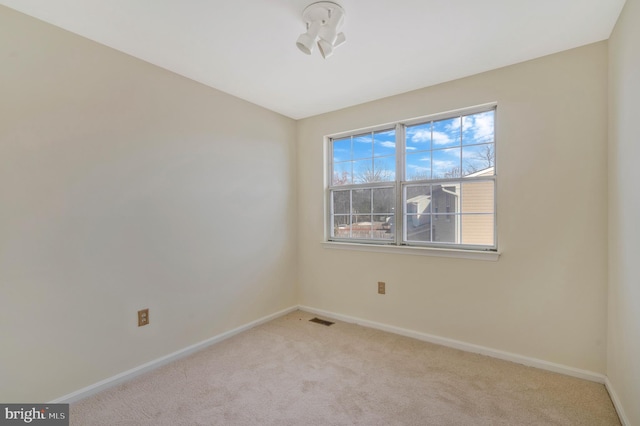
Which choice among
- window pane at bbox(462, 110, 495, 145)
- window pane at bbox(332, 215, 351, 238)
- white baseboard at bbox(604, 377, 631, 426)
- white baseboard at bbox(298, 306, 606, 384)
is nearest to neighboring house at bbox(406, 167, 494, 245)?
window pane at bbox(462, 110, 495, 145)

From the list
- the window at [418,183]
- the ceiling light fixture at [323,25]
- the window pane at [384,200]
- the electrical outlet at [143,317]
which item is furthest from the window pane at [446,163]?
the electrical outlet at [143,317]

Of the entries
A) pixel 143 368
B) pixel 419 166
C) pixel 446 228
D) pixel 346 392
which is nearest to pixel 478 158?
pixel 419 166

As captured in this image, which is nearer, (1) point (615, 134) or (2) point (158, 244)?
(1) point (615, 134)

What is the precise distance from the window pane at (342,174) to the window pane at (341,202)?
0.39ft

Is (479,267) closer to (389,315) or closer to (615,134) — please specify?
(389,315)

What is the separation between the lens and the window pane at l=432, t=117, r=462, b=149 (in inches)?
103

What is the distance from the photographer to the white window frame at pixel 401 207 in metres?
2.43

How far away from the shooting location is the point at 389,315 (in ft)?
9.53

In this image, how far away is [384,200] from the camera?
305cm

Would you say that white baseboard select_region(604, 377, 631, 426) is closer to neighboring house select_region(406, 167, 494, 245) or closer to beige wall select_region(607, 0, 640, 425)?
beige wall select_region(607, 0, 640, 425)

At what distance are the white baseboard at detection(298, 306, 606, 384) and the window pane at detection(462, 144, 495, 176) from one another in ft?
4.70

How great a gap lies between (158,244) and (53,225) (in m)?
0.64

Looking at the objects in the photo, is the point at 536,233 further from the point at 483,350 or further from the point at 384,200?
the point at 384,200

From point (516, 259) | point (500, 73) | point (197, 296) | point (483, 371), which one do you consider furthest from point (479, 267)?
point (197, 296)
